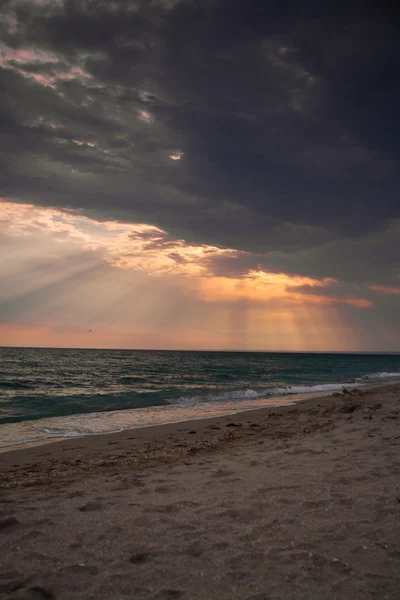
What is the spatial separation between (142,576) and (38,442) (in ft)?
27.6

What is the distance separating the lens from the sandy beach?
3.46 m

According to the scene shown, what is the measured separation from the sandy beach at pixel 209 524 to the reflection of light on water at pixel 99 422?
3.16 metres

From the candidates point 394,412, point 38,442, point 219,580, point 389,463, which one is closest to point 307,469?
point 389,463

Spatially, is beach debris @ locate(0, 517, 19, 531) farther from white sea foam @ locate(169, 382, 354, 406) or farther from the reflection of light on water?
white sea foam @ locate(169, 382, 354, 406)

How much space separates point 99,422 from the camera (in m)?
14.2

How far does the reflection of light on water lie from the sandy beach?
316 cm

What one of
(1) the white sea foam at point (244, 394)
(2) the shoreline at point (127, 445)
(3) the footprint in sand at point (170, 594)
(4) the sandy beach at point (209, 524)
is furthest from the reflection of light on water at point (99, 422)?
(3) the footprint in sand at point (170, 594)

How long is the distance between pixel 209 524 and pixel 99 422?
418 inches

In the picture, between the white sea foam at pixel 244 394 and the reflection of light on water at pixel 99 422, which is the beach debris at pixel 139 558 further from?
the white sea foam at pixel 244 394

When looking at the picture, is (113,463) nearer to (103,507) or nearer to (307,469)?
(103,507)

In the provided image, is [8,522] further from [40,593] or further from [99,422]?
[99,422]

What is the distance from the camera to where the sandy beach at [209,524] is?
3.46 meters

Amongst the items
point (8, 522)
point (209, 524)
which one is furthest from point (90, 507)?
point (209, 524)

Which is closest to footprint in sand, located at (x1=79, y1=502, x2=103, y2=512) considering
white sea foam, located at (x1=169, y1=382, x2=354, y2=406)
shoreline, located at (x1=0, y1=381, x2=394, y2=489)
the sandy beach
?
the sandy beach
